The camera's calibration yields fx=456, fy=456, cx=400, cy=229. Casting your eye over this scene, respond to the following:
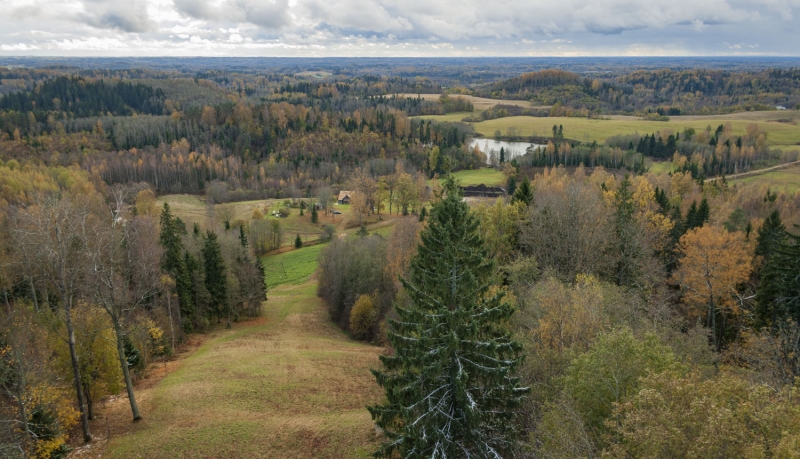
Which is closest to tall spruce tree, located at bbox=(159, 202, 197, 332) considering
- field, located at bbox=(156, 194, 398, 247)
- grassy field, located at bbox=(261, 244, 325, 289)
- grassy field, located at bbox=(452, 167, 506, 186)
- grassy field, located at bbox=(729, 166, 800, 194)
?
grassy field, located at bbox=(261, 244, 325, 289)

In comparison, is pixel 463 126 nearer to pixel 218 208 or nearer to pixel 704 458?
pixel 218 208

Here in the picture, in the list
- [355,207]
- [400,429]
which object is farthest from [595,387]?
[355,207]

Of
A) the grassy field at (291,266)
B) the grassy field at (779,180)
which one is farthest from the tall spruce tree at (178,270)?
the grassy field at (779,180)

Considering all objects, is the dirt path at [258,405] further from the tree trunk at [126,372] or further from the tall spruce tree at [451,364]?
the tall spruce tree at [451,364]

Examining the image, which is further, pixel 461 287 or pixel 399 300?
pixel 399 300

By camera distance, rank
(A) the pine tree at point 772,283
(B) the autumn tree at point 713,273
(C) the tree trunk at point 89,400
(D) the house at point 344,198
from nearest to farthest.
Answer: (C) the tree trunk at point 89,400
(A) the pine tree at point 772,283
(B) the autumn tree at point 713,273
(D) the house at point 344,198

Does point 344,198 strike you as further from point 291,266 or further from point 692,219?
point 692,219

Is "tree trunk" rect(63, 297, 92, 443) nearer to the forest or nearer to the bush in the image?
the forest
